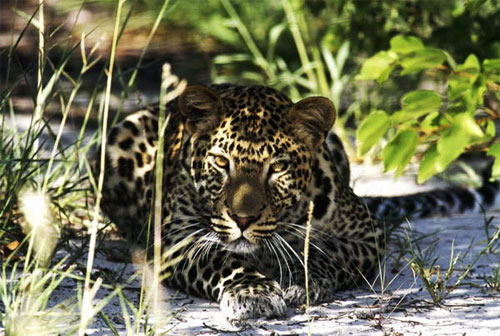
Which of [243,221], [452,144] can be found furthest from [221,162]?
[452,144]

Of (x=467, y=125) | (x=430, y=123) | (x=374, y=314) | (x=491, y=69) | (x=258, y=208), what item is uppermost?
(x=491, y=69)

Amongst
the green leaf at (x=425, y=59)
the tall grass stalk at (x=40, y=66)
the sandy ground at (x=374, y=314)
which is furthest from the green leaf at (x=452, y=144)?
the tall grass stalk at (x=40, y=66)

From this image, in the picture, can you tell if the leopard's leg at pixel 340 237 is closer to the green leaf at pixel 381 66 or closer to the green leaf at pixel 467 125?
the green leaf at pixel 381 66

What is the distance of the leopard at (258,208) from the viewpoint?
195 inches

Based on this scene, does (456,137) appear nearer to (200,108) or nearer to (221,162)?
(221,162)

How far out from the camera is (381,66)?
16.3ft

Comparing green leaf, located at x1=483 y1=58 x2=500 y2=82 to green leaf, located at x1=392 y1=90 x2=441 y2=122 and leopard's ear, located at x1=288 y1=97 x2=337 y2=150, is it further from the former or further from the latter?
leopard's ear, located at x1=288 y1=97 x2=337 y2=150

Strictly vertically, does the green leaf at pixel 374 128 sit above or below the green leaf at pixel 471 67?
below

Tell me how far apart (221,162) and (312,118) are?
51cm

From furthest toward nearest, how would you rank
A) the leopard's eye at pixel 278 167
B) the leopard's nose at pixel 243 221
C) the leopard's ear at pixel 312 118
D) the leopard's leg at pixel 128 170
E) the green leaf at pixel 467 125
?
1. the leopard's leg at pixel 128 170
2. the leopard's ear at pixel 312 118
3. the leopard's eye at pixel 278 167
4. the leopard's nose at pixel 243 221
5. the green leaf at pixel 467 125

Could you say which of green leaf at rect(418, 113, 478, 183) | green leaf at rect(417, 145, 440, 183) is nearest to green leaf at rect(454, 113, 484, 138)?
green leaf at rect(418, 113, 478, 183)

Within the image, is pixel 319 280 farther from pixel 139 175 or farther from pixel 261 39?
pixel 261 39

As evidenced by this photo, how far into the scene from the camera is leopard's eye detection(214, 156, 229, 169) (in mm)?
5156

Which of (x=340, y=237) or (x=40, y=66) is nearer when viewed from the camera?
(x=40, y=66)
